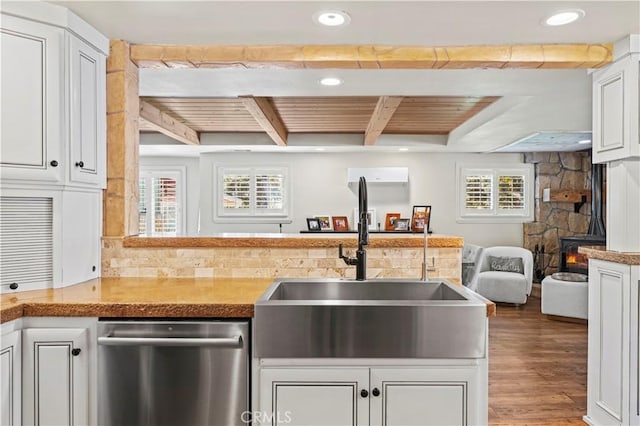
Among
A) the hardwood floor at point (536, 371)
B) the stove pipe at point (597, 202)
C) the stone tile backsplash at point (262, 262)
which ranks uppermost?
the stove pipe at point (597, 202)

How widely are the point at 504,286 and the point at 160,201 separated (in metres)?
5.56

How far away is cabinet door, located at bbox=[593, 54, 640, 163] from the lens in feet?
6.93

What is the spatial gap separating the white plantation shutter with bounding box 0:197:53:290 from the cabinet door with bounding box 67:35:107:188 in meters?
0.22

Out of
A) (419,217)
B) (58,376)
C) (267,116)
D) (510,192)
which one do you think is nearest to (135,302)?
(58,376)

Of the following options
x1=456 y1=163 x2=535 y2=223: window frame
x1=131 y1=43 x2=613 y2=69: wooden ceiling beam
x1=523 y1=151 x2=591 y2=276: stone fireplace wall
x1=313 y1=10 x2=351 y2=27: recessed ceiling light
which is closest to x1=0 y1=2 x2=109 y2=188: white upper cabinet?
x1=131 y1=43 x2=613 y2=69: wooden ceiling beam

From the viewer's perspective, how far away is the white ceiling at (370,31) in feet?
6.01

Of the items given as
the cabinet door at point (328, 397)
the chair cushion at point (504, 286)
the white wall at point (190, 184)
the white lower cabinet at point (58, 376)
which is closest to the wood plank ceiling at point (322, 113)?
the white wall at point (190, 184)

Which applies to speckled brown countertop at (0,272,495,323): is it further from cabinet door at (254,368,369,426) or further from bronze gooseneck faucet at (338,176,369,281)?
bronze gooseneck faucet at (338,176,369,281)

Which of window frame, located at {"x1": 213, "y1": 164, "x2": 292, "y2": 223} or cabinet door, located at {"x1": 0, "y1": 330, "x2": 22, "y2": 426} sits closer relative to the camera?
cabinet door, located at {"x1": 0, "y1": 330, "x2": 22, "y2": 426}

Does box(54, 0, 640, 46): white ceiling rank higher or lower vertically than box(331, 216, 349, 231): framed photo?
higher

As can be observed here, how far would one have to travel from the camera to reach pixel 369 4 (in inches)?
71.4

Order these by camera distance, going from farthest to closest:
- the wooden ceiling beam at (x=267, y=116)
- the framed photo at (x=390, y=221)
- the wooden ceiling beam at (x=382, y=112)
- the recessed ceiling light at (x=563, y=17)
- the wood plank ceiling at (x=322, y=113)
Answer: the framed photo at (x=390, y=221)
the wood plank ceiling at (x=322, y=113)
the wooden ceiling beam at (x=267, y=116)
the wooden ceiling beam at (x=382, y=112)
the recessed ceiling light at (x=563, y=17)

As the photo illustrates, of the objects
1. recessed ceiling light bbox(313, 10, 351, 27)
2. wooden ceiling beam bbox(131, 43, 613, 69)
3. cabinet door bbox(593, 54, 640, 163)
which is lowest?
cabinet door bbox(593, 54, 640, 163)

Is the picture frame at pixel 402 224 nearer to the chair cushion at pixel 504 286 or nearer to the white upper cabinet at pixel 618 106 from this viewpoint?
the chair cushion at pixel 504 286
